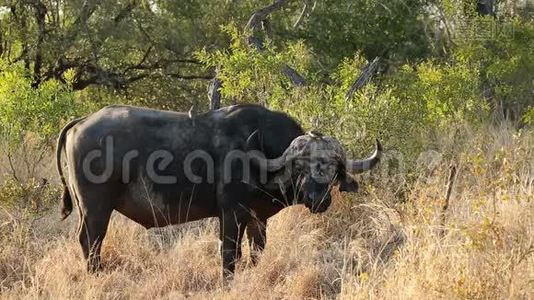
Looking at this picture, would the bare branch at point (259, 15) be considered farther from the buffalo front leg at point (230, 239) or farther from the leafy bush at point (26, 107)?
the buffalo front leg at point (230, 239)

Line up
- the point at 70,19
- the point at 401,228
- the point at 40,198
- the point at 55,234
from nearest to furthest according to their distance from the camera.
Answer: the point at 401,228 → the point at 55,234 → the point at 40,198 → the point at 70,19

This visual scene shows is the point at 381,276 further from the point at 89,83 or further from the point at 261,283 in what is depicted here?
the point at 89,83

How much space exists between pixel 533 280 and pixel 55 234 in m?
4.53

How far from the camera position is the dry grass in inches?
191

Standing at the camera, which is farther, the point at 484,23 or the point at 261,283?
the point at 484,23

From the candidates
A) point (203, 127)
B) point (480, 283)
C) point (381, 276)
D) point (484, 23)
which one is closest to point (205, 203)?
point (203, 127)

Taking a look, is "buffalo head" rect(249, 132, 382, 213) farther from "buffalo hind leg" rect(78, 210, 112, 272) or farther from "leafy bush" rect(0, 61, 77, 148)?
"leafy bush" rect(0, 61, 77, 148)

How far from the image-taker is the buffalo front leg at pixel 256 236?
6.38 metres

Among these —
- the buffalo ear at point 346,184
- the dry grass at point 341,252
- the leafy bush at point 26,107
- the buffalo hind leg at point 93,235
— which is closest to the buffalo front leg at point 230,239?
the dry grass at point 341,252

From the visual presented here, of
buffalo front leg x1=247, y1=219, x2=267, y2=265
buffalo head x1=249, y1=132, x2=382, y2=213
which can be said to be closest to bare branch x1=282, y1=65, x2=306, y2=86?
buffalo front leg x1=247, y1=219, x2=267, y2=265

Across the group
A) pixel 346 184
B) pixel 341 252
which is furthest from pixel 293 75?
pixel 341 252

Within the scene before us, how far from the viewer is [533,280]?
4.53 metres

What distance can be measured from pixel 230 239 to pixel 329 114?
2.26m

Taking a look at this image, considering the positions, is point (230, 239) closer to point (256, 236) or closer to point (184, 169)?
point (256, 236)
